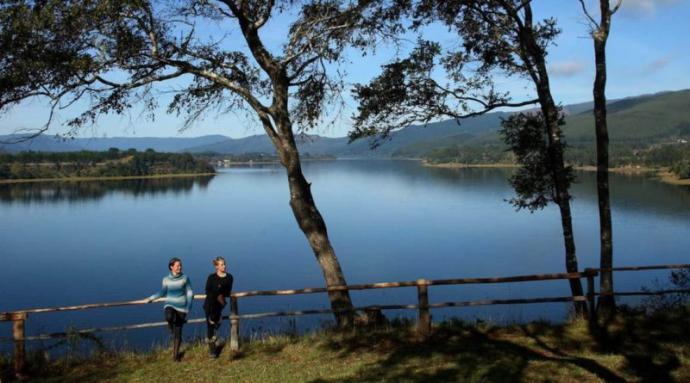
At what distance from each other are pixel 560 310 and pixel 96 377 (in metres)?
24.0

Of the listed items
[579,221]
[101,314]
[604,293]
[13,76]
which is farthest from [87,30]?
[579,221]

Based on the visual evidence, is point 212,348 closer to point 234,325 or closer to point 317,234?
point 234,325

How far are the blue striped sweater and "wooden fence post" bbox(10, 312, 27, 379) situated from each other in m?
2.13

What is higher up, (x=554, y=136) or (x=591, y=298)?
(x=554, y=136)

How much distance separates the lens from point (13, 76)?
9789 mm

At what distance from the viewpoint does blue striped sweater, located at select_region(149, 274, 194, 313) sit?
9000mm

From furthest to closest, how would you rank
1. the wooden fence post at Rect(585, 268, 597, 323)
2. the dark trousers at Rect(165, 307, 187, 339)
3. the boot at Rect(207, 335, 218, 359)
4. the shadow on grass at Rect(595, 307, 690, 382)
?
the wooden fence post at Rect(585, 268, 597, 323) → the boot at Rect(207, 335, 218, 359) → the dark trousers at Rect(165, 307, 187, 339) → the shadow on grass at Rect(595, 307, 690, 382)

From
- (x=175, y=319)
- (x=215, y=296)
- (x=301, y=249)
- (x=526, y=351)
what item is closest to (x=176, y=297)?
(x=175, y=319)

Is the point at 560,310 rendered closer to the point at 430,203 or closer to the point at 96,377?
the point at 96,377

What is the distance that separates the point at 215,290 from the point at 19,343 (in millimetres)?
3225

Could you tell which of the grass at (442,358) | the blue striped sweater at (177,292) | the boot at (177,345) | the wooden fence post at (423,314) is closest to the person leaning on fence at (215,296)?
the blue striped sweater at (177,292)

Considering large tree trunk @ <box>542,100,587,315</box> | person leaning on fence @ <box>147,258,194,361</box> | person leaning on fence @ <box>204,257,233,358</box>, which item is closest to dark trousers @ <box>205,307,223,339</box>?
person leaning on fence @ <box>204,257,233,358</box>

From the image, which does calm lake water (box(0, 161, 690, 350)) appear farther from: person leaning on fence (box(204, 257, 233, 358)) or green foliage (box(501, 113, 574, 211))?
green foliage (box(501, 113, 574, 211))

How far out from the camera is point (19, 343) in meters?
8.87
